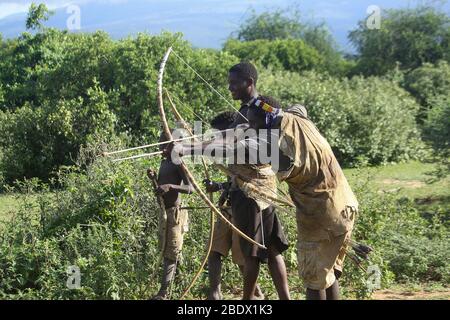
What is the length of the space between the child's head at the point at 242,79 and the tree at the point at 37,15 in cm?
1546

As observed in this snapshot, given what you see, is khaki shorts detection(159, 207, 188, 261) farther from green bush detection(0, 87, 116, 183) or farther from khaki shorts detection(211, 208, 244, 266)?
green bush detection(0, 87, 116, 183)

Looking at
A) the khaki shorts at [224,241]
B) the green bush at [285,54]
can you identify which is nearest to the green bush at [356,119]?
the khaki shorts at [224,241]

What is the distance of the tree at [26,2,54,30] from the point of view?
1956 cm

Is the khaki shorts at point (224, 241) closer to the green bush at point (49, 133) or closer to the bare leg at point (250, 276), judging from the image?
the bare leg at point (250, 276)

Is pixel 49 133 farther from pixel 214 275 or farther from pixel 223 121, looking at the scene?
pixel 214 275

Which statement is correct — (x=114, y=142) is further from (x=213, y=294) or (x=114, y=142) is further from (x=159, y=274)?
(x=213, y=294)

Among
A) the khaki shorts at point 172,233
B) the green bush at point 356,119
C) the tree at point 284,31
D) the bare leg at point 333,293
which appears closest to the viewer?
the bare leg at point 333,293

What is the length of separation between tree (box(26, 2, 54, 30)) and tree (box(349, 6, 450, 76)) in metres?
14.2

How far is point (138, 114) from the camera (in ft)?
44.7

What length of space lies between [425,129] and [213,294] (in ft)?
24.4

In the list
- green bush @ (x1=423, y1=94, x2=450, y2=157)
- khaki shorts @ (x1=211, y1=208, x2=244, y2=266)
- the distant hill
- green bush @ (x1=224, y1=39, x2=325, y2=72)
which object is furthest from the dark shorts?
the distant hill

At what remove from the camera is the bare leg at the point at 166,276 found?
610cm

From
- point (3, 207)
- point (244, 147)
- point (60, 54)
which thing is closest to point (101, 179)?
point (244, 147)

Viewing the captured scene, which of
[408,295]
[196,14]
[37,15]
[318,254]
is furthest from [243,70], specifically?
[196,14]
